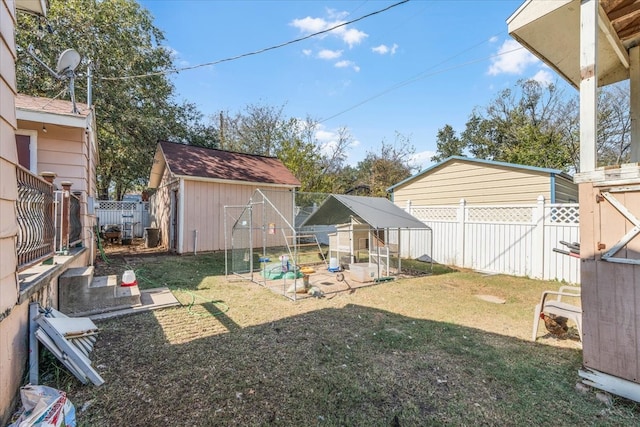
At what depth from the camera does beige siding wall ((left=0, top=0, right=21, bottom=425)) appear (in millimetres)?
1976

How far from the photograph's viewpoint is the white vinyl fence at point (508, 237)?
700 centimetres

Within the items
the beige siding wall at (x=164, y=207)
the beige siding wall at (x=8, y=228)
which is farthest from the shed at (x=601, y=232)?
the beige siding wall at (x=164, y=207)

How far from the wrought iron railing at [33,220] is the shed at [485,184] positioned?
32.2ft

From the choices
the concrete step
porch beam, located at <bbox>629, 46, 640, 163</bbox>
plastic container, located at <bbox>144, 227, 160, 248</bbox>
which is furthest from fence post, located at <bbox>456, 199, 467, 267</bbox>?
plastic container, located at <bbox>144, 227, 160, 248</bbox>

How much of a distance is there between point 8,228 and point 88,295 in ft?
9.76

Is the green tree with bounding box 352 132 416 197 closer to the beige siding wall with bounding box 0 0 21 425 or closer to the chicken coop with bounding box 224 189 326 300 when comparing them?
the chicken coop with bounding box 224 189 326 300

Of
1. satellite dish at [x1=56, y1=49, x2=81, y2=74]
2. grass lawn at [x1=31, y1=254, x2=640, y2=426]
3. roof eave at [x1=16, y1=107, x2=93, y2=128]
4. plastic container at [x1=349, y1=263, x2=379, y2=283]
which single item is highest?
satellite dish at [x1=56, y1=49, x2=81, y2=74]

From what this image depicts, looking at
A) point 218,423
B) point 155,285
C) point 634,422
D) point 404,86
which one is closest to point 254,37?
point 155,285

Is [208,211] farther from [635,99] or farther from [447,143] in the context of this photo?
[447,143]

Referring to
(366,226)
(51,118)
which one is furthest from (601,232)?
(51,118)

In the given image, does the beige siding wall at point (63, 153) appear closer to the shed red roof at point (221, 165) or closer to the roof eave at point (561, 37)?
the shed red roof at point (221, 165)

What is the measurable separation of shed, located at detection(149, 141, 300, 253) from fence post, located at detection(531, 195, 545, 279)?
8.87 metres

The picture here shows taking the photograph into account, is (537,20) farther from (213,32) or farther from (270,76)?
(270,76)

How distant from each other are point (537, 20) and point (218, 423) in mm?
4758
